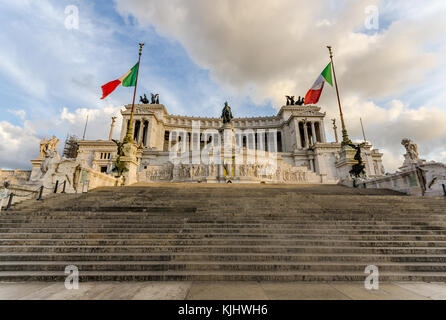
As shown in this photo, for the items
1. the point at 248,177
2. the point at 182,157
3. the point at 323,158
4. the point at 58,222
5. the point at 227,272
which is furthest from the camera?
the point at 323,158

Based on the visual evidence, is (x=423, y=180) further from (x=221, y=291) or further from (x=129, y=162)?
(x=129, y=162)

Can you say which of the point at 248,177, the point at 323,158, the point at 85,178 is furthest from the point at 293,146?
the point at 85,178

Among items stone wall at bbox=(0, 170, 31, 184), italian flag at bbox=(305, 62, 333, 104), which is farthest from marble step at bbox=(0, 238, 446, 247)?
stone wall at bbox=(0, 170, 31, 184)

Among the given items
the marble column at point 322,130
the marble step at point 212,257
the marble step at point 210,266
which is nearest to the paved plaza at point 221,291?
the marble step at point 210,266

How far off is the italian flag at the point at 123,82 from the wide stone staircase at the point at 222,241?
11.3m

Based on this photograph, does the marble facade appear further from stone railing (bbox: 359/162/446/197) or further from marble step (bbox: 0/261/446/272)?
marble step (bbox: 0/261/446/272)

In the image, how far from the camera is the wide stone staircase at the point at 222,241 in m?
4.08

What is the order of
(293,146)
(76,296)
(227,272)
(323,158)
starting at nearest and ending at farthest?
(76,296), (227,272), (323,158), (293,146)

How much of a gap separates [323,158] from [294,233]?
137 feet

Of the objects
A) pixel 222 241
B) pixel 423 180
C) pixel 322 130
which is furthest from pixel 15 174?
pixel 322 130

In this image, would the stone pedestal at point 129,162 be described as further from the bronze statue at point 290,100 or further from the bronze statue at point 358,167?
the bronze statue at point 290,100

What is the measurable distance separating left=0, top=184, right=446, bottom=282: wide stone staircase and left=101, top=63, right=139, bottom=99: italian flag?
445 inches
